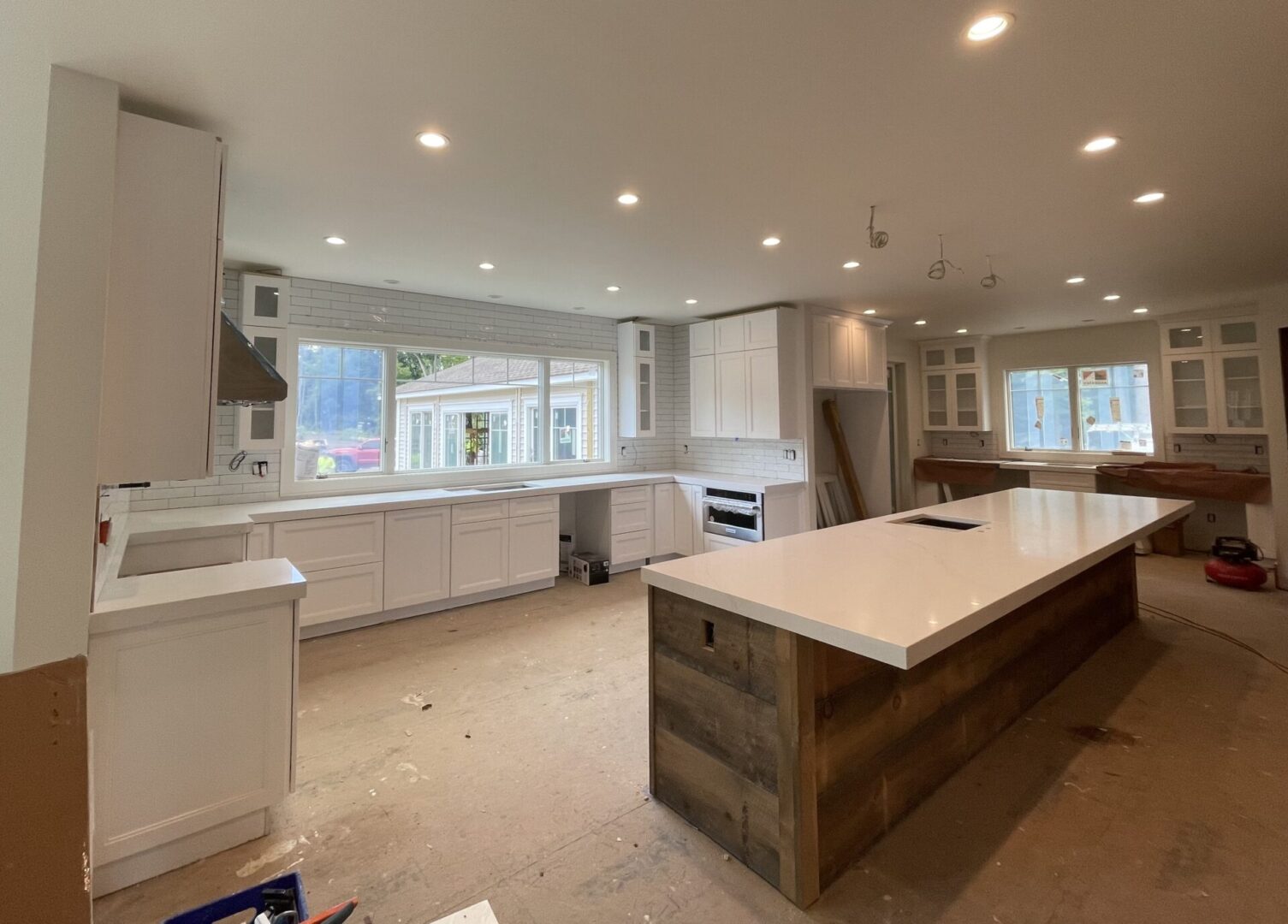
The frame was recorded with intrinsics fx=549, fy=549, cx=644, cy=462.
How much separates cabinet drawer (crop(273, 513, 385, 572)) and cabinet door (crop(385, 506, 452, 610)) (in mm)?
89

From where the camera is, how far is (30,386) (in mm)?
1615

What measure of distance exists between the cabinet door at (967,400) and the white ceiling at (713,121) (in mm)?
3534

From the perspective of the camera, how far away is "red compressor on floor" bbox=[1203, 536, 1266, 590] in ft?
15.0

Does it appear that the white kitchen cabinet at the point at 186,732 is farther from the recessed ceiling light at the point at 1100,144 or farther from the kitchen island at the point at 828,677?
the recessed ceiling light at the point at 1100,144

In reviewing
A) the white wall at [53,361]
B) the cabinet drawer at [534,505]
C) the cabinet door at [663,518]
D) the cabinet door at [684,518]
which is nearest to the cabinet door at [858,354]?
the cabinet door at [684,518]

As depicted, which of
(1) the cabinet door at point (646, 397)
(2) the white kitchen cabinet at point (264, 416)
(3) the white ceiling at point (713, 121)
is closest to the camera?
(3) the white ceiling at point (713, 121)

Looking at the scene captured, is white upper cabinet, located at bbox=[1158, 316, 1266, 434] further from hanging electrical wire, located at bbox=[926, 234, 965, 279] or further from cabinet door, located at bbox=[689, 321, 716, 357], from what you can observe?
cabinet door, located at bbox=[689, 321, 716, 357]

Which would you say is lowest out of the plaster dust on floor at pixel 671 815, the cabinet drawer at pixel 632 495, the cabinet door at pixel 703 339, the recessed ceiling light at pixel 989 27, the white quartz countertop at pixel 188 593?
the plaster dust on floor at pixel 671 815

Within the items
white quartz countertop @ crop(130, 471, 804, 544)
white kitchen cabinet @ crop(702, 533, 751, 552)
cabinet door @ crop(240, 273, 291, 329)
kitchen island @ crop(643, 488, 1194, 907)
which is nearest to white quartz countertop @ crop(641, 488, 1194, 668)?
kitchen island @ crop(643, 488, 1194, 907)

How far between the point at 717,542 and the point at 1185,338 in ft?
17.5

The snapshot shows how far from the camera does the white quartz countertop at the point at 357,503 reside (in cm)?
305

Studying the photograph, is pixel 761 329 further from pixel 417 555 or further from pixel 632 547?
pixel 417 555

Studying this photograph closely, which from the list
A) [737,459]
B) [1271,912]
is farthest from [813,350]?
[1271,912]

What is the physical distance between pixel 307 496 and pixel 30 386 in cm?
263
